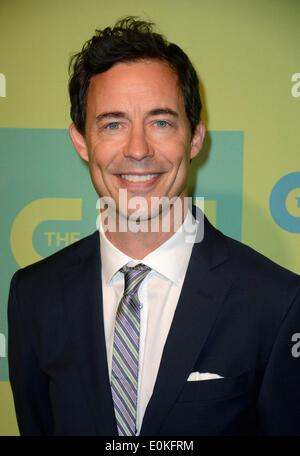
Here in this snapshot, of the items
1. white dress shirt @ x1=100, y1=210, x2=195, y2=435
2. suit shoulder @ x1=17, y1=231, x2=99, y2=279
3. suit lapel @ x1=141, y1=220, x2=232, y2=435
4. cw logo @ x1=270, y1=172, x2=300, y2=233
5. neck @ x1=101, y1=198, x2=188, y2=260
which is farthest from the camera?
cw logo @ x1=270, y1=172, x2=300, y2=233

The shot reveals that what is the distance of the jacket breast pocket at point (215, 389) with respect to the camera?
1.28 m

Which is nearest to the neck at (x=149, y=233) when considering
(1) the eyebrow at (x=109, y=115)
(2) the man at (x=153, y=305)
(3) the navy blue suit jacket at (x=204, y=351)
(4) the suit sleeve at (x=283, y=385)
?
(2) the man at (x=153, y=305)

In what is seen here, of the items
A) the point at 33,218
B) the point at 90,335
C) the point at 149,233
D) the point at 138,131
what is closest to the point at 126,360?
the point at 90,335

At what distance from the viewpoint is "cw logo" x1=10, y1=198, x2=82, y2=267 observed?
1870mm

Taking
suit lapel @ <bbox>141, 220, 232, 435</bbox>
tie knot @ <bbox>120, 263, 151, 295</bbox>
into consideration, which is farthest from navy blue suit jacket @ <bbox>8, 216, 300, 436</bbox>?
tie knot @ <bbox>120, 263, 151, 295</bbox>

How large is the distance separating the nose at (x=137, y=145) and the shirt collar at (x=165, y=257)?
0.97 feet

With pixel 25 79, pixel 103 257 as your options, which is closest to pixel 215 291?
pixel 103 257

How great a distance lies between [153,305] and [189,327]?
16 centimetres

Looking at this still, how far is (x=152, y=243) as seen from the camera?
150 cm

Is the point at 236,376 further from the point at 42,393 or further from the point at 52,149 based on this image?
the point at 52,149

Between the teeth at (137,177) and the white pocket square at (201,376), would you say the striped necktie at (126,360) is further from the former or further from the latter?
the teeth at (137,177)

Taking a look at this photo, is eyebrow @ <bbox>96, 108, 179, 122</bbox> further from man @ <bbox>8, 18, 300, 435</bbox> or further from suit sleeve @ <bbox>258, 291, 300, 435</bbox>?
suit sleeve @ <bbox>258, 291, 300, 435</bbox>

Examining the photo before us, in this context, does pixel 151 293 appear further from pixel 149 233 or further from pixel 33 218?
pixel 33 218

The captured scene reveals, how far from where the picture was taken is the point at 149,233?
4.88ft
